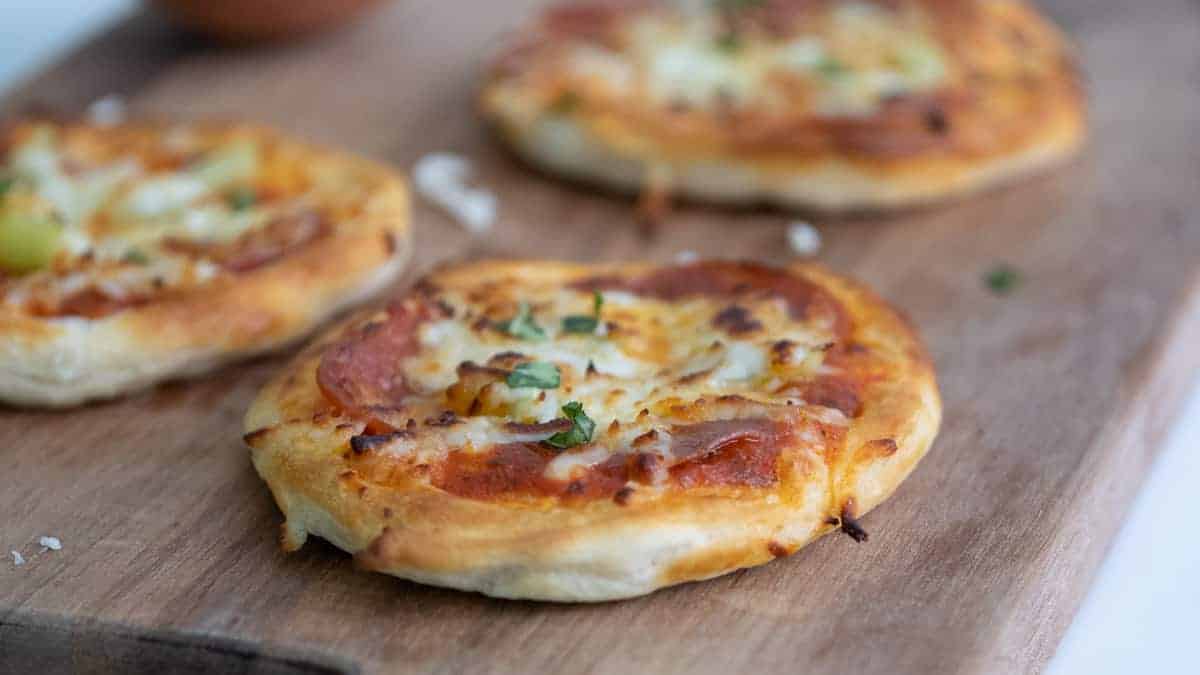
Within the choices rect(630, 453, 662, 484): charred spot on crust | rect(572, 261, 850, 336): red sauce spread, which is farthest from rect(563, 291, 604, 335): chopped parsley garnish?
rect(630, 453, 662, 484): charred spot on crust

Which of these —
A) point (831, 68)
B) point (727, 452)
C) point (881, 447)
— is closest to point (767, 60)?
point (831, 68)

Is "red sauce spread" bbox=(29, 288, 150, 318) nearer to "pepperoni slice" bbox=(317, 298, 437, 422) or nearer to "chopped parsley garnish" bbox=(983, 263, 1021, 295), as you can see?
"pepperoni slice" bbox=(317, 298, 437, 422)

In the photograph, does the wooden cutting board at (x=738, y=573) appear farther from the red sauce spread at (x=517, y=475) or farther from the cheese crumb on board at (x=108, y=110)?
the red sauce spread at (x=517, y=475)

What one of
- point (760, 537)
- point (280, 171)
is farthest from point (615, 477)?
point (280, 171)

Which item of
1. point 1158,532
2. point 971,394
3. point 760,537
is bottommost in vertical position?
point 1158,532

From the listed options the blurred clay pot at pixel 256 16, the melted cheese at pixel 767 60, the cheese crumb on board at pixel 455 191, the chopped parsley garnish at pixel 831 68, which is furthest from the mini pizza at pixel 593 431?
the blurred clay pot at pixel 256 16

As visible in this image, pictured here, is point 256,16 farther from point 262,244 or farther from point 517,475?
point 517,475

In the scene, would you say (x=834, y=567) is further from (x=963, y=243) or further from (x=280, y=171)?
(x=280, y=171)

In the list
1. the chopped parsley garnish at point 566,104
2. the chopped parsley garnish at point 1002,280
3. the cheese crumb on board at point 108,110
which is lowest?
the chopped parsley garnish at point 1002,280
